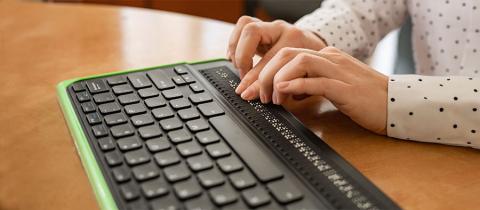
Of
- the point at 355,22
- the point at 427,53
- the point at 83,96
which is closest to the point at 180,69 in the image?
the point at 83,96

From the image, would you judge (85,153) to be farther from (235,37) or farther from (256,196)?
(235,37)

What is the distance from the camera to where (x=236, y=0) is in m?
2.52

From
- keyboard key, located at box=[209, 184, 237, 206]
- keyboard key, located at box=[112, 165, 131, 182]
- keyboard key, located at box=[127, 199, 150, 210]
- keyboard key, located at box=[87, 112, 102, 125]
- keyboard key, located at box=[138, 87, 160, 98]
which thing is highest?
keyboard key, located at box=[87, 112, 102, 125]

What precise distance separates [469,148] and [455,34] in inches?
12.7

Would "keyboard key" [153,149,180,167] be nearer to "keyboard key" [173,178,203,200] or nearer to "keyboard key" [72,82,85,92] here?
"keyboard key" [173,178,203,200]

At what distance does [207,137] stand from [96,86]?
19 centimetres

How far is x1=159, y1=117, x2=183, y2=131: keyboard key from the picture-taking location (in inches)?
21.3

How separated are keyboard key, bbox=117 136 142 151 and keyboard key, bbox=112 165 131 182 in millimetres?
31

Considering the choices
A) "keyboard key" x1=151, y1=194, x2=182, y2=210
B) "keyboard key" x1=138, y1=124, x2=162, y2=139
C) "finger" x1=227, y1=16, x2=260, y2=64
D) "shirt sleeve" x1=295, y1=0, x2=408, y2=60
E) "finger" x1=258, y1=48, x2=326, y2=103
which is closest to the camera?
"keyboard key" x1=151, y1=194, x2=182, y2=210

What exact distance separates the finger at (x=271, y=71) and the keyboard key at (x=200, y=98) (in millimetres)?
64

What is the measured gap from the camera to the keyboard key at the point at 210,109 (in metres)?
0.58

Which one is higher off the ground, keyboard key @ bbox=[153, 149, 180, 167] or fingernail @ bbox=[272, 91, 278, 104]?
keyboard key @ bbox=[153, 149, 180, 167]

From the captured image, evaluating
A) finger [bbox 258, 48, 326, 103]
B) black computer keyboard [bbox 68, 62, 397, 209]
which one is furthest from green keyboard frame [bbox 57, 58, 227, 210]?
finger [bbox 258, 48, 326, 103]

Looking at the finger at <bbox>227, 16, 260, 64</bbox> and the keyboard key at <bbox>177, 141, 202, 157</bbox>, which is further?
Result: the finger at <bbox>227, 16, 260, 64</bbox>
